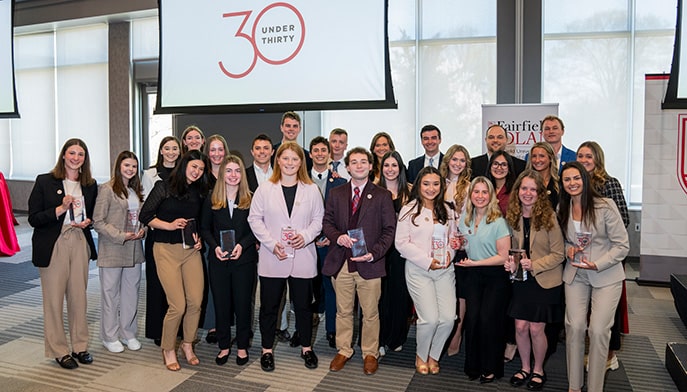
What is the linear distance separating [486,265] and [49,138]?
10325 mm

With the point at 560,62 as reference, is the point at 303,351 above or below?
below

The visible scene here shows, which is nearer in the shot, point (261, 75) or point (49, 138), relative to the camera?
point (261, 75)

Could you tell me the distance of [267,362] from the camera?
3.54 metres

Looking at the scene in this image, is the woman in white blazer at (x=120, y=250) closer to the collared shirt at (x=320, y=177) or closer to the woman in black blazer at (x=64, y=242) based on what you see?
the woman in black blazer at (x=64, y=242)

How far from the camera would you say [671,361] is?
345 cm

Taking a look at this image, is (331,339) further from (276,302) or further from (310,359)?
(276,302)

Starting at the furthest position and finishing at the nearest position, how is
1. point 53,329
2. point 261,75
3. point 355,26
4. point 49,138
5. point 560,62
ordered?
point 49,138
point 560,62
point 261,75
point 355,26
point 53,329

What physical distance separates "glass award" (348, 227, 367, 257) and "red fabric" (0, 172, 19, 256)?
5.78 metres

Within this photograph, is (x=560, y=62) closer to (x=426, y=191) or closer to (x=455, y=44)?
(x=455, y=44)

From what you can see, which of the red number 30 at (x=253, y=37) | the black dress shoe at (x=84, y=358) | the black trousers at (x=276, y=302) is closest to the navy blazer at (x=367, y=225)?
the black trousers at (x=276, y=302)

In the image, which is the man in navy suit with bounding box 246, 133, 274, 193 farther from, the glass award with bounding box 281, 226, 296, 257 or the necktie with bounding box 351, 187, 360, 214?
the necktie with bounding box 351, 187, 360, 214

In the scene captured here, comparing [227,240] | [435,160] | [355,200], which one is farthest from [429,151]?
[227,240]

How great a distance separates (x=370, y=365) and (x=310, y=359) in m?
0.40

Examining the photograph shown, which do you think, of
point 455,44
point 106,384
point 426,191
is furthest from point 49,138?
point 426,191
